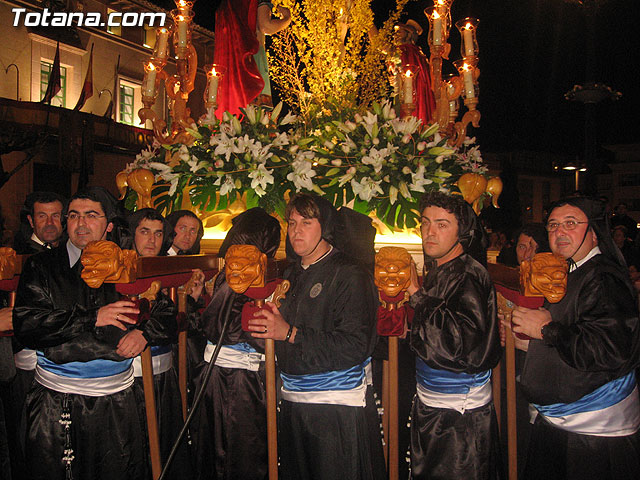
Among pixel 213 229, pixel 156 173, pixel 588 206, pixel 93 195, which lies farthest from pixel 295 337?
pixel 156 173

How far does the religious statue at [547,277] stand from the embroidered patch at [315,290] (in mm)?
988

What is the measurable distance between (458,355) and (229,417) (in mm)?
1530

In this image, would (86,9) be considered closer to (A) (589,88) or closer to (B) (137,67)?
(B) (137,67)

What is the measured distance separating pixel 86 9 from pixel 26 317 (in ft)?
60.8

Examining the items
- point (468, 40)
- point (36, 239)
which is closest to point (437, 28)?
point (468, 40)

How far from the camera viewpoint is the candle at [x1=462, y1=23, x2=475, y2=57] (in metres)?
4.40

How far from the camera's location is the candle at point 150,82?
14.8 ft

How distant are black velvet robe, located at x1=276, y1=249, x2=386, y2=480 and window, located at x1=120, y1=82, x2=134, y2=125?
18674 mm

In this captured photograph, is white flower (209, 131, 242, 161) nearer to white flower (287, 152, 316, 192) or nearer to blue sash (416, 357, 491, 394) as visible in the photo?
white flower (287, 152, 316, 192)

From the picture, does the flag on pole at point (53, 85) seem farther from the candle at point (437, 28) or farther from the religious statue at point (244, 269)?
the religious statue at point (244, 269)

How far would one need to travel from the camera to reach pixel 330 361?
253cm

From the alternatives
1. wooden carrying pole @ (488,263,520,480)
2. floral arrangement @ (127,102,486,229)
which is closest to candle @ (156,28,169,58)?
floral arrangement @ (127,102,486,229)

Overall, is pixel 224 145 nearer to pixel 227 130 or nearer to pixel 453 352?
pixel 227 130

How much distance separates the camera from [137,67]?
20188 millimetres
